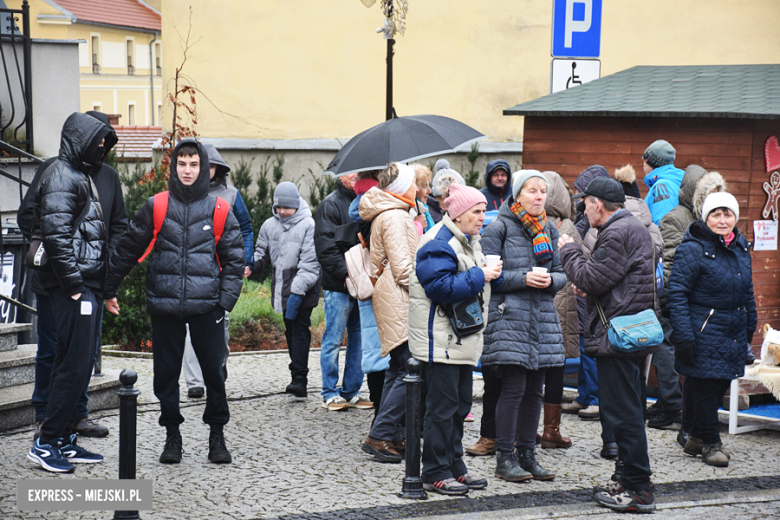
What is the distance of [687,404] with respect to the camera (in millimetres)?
6645

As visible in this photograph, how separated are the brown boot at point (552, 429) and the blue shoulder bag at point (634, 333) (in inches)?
51.0

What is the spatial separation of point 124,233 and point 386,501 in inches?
96.4

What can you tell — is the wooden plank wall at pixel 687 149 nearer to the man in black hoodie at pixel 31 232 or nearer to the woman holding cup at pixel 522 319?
the woman holding cup at pixel 522 319

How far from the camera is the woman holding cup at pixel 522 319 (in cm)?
566

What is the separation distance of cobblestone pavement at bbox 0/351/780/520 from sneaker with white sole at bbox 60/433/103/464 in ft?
0.23

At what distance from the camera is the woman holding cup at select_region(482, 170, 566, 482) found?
5664 millimetres

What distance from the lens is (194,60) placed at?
16641mm

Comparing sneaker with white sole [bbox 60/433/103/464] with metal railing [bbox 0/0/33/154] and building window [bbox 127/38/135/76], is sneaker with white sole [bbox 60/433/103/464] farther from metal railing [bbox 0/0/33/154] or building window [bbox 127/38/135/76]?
building window [bbox 127/38/135/76]

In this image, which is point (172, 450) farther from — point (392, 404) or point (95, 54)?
point (95, 54)

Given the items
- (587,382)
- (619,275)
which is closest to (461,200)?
(619,275)

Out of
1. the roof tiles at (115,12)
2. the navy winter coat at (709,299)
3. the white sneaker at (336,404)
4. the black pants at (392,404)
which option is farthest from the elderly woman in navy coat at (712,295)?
the roof tiles at (115,12)

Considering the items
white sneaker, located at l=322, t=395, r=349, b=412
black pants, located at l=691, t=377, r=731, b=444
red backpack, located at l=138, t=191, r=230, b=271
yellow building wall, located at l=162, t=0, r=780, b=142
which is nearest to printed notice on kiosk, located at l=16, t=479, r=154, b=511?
red backpack, located at l=138, t=191, r=230, b=271

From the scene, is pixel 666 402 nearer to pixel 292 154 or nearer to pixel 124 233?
pixel 124 233

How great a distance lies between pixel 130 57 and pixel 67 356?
59.4 meters
